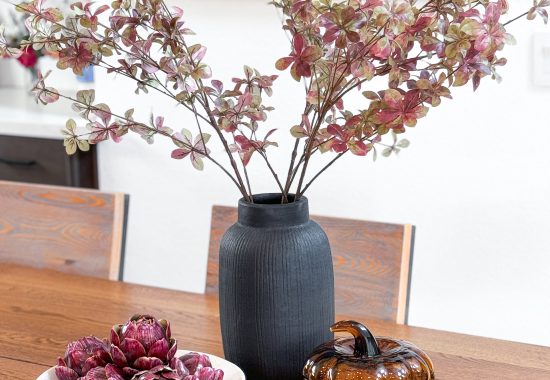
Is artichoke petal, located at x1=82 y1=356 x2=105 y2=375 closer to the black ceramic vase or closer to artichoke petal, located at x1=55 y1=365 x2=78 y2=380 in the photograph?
artichoke petal, located at x1=55 y1=365 x2=78 y2=380

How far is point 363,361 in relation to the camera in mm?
999

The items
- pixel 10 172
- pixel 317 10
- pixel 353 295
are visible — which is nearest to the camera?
pixel 317 10

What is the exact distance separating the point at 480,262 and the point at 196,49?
4.33 feet

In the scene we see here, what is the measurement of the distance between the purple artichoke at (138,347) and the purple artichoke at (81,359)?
31mm

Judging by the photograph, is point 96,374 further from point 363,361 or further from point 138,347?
point 363,361

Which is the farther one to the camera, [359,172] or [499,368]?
[359,172]

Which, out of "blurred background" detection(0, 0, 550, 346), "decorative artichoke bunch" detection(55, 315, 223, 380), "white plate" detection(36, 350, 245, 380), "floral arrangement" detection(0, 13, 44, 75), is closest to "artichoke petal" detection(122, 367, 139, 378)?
"decorative artichoke bunch" detection(55, 315, 223, 380)

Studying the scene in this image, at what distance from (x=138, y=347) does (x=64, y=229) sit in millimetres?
841

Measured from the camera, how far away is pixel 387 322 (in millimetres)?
1447

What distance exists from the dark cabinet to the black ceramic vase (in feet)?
5.11

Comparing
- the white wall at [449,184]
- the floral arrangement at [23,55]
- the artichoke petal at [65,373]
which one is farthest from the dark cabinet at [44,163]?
the artichoke petal at [65,373]

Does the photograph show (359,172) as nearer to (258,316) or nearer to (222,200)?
(222,200)

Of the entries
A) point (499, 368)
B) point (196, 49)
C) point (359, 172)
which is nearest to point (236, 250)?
point (196, 49)

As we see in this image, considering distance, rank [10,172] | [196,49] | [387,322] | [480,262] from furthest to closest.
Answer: [10,172]
[480,262]
[387,322]
[196,49]
